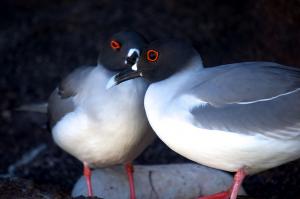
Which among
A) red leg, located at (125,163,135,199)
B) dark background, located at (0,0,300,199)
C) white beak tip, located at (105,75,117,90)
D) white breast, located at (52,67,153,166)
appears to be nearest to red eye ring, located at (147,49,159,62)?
white beak tip, located at (105,75,117,90)

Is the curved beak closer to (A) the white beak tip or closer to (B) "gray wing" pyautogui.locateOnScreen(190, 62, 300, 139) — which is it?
(A) the white beak tip

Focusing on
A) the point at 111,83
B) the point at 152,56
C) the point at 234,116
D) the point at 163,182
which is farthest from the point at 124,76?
the point at 163,182

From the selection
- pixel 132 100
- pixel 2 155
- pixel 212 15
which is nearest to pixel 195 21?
pixel 212 15

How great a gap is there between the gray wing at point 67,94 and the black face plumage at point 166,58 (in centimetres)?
84

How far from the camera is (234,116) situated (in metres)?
4.51

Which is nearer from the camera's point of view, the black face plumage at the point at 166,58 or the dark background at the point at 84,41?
the black face plumage at the point at 166,58

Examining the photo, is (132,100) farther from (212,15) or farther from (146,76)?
(212,15)

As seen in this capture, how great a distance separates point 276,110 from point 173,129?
658 millimetres

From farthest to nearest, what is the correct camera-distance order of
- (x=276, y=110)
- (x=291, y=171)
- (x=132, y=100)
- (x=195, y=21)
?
(x=195, y=21), (x=291, y=171), (x=132, y=100), (x=276, y=110)

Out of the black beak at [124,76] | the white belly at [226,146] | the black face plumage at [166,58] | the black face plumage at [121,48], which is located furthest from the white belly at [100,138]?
the white belly at [226,146]

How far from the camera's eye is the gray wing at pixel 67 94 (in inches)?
223

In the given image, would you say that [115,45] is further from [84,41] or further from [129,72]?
[84,41]

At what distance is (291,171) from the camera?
635 cm

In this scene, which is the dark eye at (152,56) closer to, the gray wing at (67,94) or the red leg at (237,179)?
the gray wing at (67,94)
